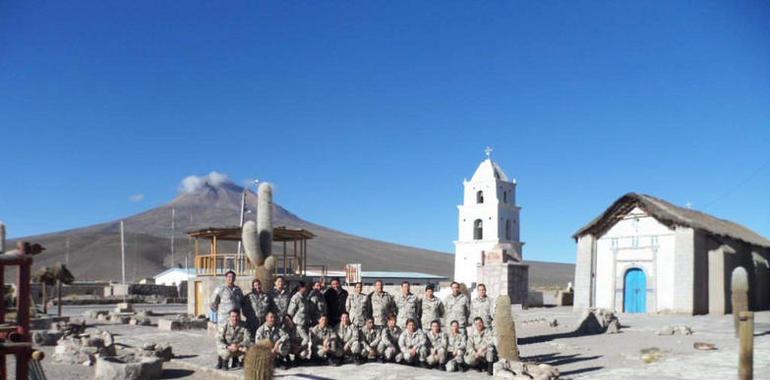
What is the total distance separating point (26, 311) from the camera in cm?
636

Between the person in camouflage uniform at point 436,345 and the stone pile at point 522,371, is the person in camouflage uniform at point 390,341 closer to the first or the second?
the person in camouflage uniform at point 436,345

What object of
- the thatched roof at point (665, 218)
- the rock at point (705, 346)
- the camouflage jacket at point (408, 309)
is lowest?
the rock at point (705, 346)

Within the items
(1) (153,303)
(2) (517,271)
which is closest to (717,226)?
(2) (517,271)

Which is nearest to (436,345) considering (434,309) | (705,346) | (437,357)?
(437,357)

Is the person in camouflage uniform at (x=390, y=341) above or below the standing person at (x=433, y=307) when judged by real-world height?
below

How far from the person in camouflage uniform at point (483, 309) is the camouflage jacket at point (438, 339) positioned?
117 cm

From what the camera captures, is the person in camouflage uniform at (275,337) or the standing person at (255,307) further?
the standing person at (255,307)

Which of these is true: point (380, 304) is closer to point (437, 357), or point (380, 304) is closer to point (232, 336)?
point (437, 357)

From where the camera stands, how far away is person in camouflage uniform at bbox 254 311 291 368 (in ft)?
39.4

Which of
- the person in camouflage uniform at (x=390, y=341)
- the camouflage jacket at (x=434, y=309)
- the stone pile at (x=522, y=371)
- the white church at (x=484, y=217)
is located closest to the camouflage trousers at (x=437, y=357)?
the person in camouflage uniform at (x=390, y=341)

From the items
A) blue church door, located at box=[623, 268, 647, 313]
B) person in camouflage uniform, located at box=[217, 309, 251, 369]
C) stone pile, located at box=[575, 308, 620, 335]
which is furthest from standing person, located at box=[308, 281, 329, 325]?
blue church door, located at box=[623, 268, 647, 313]

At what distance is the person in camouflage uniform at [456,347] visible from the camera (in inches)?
469

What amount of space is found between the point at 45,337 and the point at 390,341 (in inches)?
347

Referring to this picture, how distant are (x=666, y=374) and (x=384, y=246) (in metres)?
155
